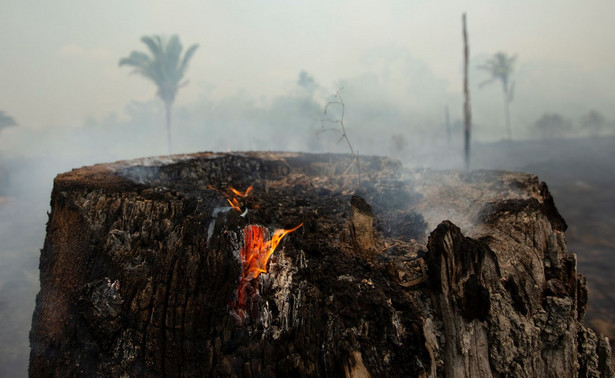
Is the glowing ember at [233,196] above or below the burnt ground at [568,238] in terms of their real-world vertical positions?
above

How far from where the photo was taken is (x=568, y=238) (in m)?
14.3

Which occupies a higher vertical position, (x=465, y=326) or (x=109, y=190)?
(x=109, y=190)

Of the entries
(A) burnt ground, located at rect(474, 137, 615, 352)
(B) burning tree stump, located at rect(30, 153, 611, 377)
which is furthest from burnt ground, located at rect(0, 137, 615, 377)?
(B) burning tree stump, located at rect(30, 153, 611, 377)

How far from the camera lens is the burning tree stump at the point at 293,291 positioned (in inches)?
160

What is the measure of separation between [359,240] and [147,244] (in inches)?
123

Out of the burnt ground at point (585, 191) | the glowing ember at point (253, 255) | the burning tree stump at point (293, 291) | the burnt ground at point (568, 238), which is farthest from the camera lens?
the burnt ground at point (585, 191)

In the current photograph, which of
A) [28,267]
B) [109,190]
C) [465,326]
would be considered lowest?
[28,267]

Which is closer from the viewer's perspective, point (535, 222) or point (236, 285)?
point (236, 285)

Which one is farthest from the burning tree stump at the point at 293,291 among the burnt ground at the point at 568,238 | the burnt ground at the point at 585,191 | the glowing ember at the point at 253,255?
the burnt ground at the point at 585,191

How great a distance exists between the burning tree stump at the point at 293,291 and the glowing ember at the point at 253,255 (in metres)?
0.02

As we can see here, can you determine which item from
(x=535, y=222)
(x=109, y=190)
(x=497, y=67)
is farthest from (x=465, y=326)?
(x=497, y=67)

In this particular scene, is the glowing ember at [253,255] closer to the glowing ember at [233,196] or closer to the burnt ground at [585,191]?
the glowing ember at [233,196]

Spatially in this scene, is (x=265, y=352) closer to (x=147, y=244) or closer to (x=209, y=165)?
(x=147, y=244)

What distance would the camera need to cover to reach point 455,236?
438 cm
